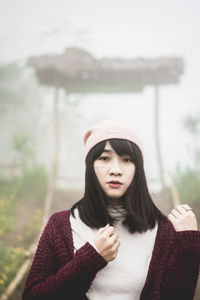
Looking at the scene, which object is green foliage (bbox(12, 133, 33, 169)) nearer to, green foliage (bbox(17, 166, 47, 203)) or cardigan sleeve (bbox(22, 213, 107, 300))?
green foliage (bbox(17, 166, 47, 203))

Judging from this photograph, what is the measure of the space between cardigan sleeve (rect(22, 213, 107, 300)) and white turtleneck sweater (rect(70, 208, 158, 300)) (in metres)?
0.07

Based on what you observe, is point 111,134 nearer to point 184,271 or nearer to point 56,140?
point 184,271

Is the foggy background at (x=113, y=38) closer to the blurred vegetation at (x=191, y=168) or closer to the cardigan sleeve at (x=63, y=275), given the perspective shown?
the blurred vegetation at (x=191, y=168)

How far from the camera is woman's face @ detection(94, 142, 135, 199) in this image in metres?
0.98

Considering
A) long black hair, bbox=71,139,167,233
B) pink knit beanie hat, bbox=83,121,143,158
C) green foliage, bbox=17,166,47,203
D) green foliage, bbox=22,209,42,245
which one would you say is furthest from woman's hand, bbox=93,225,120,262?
green foliage, bbox=17,166,47,203

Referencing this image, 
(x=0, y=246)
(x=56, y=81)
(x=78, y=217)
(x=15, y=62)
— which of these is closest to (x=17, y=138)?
(x=56, y=81)

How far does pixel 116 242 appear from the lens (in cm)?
87

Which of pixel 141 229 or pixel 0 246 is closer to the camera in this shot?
pixel 141 229

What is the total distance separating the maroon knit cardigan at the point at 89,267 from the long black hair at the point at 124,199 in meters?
0.09

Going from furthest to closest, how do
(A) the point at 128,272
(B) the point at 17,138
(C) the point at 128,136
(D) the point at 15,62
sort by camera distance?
(D) the point at 15,62 → (B) the point at 17,138 → (C) the point at 128,136 → (A) the point at 128,272

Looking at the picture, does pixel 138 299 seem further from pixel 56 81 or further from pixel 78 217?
pixel 56 81

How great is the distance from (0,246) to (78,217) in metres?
2.02

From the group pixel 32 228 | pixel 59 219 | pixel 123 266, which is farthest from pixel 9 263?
pixel 123 266

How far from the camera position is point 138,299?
3.09ft
